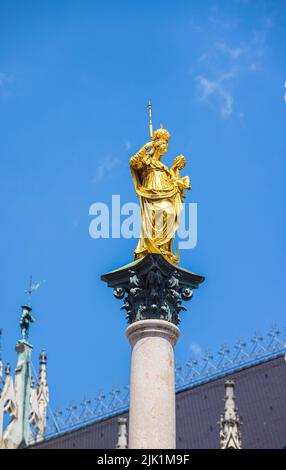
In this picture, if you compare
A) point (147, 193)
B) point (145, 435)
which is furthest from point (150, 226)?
point (145, 435)

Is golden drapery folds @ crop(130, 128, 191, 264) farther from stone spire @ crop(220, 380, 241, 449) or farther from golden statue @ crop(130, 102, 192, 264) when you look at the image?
stone spire @ crop(220, 380, 241, 449)

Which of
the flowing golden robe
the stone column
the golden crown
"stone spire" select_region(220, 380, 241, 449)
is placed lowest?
the stone column

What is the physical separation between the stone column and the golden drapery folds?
1.68 metres

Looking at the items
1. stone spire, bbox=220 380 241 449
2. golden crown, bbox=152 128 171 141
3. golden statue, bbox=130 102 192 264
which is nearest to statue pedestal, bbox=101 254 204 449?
golden statue, bbox=130 102 192 264

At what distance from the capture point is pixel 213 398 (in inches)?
1731

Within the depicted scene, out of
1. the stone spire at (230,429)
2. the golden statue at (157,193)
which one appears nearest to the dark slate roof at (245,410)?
the stone spire at (230,429)

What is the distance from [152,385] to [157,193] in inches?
168

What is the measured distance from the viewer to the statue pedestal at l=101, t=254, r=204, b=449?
2456 cm

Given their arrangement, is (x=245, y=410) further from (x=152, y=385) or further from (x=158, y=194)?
(x=152, y=385)

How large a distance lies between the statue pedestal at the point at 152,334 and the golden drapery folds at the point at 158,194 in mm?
489

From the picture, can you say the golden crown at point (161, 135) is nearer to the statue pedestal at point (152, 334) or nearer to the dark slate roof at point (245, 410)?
the statue pedestal at point (152, 334)
